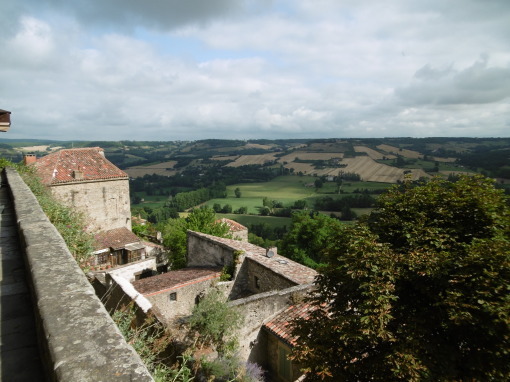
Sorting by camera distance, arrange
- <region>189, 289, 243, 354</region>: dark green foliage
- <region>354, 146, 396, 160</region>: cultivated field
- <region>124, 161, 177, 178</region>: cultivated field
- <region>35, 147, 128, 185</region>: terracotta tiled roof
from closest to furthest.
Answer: <region>189, 289, 243, 354</region>: dark green foliage → <region>35, 147, 128, 185</region>: terracotta tiled roof → <region>354, 146, 396, 160</region>: cultivated field → <region>124, 161, 177, 178</region>: cultivated field

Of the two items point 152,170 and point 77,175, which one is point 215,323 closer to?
point 77,175

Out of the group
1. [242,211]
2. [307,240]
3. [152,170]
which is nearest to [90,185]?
[307,240]

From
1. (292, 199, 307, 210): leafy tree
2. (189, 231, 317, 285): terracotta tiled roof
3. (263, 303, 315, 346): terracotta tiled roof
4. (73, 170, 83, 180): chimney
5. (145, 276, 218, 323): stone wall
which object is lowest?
(292, 199, 307, 210): leafy tree

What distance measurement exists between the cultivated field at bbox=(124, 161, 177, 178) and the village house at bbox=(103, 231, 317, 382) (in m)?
120

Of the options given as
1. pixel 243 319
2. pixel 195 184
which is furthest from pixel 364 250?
pixel 195 184

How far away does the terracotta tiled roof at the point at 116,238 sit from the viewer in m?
26.8

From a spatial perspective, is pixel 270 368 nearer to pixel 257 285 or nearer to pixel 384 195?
pixel 257 285

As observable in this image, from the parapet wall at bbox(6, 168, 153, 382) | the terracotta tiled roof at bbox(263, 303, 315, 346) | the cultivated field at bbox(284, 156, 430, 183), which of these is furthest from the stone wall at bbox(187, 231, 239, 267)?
the cultivated field at bbox(284, 156, 430, 183)

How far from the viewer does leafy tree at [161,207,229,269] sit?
28109 mm

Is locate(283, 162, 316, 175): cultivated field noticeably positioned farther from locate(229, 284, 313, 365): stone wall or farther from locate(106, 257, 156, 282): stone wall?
locate(229, 284, 313, 365): stone wall

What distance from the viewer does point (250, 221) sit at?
75062 mm

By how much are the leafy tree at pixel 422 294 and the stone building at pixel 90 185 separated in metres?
23.2

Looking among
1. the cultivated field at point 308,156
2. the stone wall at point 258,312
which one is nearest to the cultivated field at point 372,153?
the cultivated field at point 308,156

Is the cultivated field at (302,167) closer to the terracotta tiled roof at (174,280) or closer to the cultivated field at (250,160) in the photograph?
the cultivated field at (250,160)
